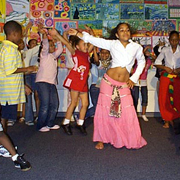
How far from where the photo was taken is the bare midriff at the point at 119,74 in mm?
3078

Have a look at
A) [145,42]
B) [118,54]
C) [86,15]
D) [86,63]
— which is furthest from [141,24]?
[118,54]

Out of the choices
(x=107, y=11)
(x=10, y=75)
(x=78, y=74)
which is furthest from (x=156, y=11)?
(x=10, y=75)

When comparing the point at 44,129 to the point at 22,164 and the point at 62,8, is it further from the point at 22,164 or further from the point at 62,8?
the point at 62,8

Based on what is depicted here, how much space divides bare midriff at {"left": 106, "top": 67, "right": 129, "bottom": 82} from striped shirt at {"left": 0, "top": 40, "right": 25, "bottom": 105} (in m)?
1.06

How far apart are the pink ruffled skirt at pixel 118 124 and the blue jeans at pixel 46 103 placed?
1063 millimetres

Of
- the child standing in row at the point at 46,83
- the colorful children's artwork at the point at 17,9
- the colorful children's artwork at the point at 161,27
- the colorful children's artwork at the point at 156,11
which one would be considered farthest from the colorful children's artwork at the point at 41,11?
the colorful children's artwork at the point at 161,27

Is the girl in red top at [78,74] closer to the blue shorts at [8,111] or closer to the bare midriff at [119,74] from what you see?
the bare midriff at [119,74]

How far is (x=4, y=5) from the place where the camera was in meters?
5.10

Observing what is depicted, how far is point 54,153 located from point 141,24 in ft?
11.1

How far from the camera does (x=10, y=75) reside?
2770 millimetres

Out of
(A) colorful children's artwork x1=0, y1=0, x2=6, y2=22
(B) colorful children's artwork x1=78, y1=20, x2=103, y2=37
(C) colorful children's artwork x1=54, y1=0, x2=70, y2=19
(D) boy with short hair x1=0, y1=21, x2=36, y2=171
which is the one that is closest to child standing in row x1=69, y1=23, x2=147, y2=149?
(D) boy with short hair x1=0, y1=21, x2=36, y2=171

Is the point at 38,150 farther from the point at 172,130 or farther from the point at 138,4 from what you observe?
the point at 138,4

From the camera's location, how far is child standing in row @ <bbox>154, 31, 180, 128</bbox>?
410 centimetres

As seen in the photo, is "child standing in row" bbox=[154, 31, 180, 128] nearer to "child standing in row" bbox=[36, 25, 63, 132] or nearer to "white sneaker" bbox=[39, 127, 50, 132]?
"child standing in row" bbox=[36, 25, 63, 132]
